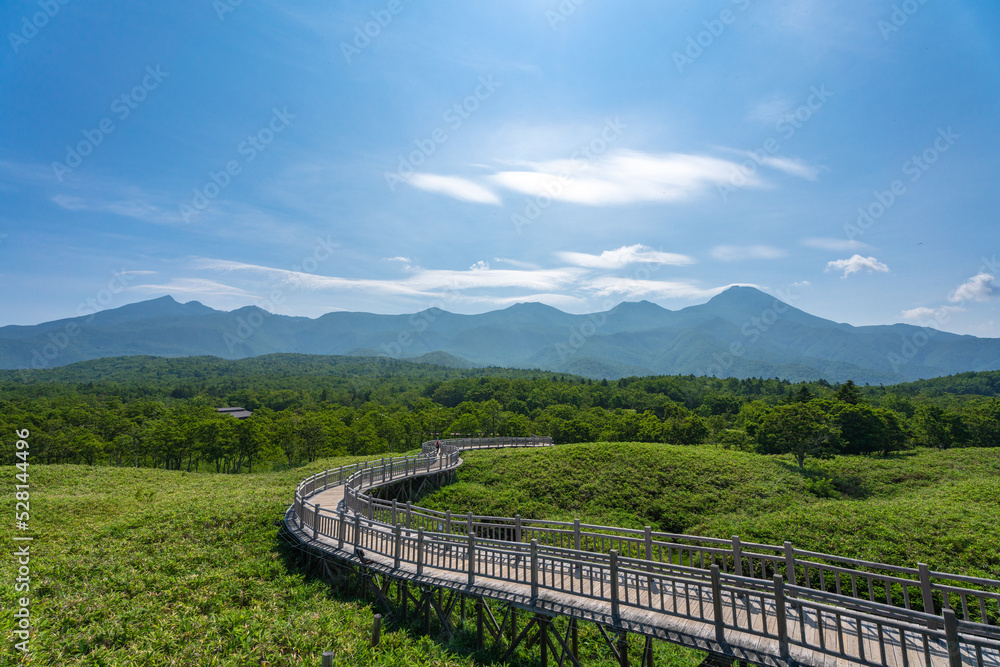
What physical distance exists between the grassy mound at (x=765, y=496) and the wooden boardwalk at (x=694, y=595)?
11.7 feet

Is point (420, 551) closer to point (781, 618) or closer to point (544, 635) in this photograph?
point (544, 635)

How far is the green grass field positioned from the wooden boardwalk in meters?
1.64

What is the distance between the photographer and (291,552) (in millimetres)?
15406

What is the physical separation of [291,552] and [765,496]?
26661mm

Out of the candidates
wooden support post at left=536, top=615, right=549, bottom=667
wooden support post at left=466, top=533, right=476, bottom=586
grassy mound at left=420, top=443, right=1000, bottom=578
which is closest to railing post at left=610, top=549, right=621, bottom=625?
wooden support post at left=536, top=615, right=549, bottom=667

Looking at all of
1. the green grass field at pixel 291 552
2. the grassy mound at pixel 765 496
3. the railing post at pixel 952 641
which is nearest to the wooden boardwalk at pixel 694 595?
the railing post at pixel 952 641

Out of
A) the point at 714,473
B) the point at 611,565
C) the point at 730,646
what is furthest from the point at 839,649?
the point at 714,473

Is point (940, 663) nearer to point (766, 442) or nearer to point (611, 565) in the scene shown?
point (611, 565)

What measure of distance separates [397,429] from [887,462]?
58107 mm

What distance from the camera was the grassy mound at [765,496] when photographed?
748 inches

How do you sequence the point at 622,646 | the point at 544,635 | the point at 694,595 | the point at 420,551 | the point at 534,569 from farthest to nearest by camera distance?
the point at 420,551 < the point at 544,635 < the point at 534,569 < the point at 694,595 < the point at 622,646

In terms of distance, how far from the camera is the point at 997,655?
26.0 ft

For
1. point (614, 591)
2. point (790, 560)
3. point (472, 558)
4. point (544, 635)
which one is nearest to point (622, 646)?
point (614, 591)

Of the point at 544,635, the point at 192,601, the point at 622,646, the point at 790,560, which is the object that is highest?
the point at 790,560
